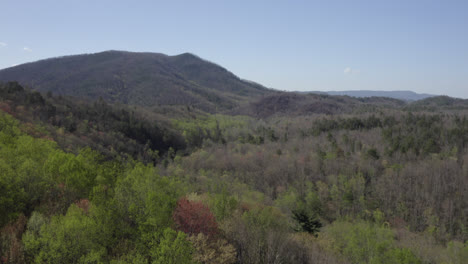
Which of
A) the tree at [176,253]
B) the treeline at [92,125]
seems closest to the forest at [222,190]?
the tree at [176,253]

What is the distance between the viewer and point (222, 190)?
122 feet

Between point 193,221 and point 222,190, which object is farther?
point 222,190

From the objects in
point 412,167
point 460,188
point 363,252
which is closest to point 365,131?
point 412,167

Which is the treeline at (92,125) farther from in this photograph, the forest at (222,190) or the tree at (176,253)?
the tree at (176,253)

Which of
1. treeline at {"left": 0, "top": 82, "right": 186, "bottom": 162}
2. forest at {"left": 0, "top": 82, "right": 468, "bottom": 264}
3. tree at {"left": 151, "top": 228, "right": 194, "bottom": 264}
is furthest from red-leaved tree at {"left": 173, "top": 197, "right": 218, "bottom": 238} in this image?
treeline at {"left": 0, "top": 82, "right": 186, "bottom": 162}

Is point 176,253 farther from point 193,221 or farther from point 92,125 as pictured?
point 92,125

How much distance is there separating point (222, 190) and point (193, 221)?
568 inches

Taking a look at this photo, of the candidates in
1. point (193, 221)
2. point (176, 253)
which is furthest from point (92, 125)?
point (176, 253)

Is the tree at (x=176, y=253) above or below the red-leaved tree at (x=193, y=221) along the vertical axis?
above

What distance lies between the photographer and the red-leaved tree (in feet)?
73.4

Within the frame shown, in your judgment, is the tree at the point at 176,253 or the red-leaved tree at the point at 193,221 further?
the red-leaved tree at the point at 193,221

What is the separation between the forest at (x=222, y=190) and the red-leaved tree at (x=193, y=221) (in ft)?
0.39

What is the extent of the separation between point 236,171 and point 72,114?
73.2m

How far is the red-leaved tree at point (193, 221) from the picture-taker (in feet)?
73.4
